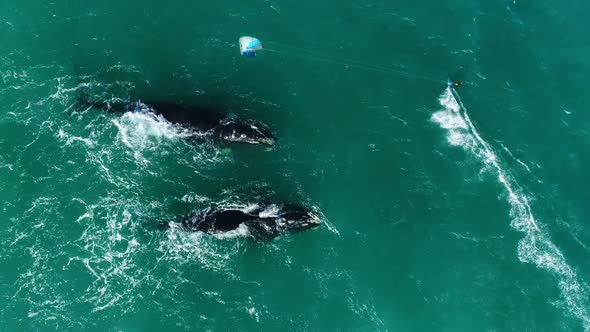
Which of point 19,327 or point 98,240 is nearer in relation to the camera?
point 19,327

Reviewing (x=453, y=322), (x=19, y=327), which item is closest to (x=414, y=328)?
(x=453, y=322)

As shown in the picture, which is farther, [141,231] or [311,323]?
[141,231]

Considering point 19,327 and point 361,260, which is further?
point 361,260

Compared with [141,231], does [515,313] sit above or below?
below

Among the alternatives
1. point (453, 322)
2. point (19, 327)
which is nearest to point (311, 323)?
point (453, 322)

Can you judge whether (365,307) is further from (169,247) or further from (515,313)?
(169,247)

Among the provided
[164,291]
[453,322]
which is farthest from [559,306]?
[164,291]

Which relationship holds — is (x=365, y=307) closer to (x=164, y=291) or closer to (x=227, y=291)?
(x=227, y=291)

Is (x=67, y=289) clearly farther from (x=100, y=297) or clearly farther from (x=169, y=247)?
(x=169, y=247)
